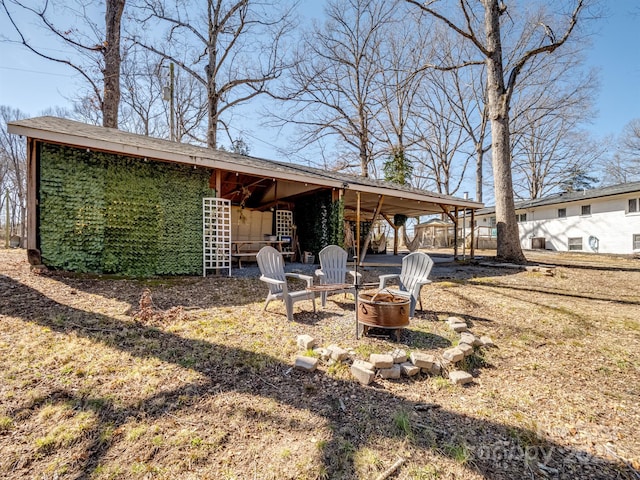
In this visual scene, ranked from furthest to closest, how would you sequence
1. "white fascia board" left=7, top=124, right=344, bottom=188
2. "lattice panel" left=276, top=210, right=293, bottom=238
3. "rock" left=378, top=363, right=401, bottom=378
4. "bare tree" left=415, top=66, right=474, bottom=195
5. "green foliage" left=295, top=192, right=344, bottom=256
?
"bare tree" left=415, top=66, right=474, bottom=195, "lattice panel" left=276, top=210, right=293, bottom=238, "green foliage" left=295, top=192, right=344, bottom=256, "white fascia board" left=7, top=124, right=344, bottom=188, "rock" left=378, top=363, right=401, bottom=378

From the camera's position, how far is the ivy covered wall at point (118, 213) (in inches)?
218

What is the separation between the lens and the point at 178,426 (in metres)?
1.95

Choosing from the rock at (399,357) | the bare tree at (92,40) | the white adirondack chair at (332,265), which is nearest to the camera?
the rock at (399,357)

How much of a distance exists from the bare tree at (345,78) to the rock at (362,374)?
52.5ft

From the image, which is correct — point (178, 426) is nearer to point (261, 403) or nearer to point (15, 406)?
point (261, 403)

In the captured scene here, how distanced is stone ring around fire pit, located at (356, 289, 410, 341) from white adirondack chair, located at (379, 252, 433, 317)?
0.82m

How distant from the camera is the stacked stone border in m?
2.60

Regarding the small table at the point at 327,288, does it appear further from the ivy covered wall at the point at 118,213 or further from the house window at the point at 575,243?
the house window at the point at 575,243

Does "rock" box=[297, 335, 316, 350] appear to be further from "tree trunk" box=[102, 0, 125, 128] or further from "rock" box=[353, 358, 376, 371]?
"tree trunk" box=[102, 0, 125, 128]

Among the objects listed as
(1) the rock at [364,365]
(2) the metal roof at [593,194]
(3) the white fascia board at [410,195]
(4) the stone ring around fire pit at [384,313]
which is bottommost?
(1) the rock at [364,365]

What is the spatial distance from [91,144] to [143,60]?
11950mm

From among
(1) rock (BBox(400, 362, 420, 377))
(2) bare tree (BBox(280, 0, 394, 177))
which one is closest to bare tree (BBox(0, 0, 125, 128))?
(2) bare tree (BBox(280, 0, 394, 177))

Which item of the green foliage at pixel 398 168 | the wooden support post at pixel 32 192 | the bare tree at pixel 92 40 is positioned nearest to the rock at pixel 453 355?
the wooden support post at pixel 32 192

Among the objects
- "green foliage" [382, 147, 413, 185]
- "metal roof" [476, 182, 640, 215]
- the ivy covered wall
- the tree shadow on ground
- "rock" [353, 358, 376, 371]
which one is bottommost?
the tree shadow on ground
